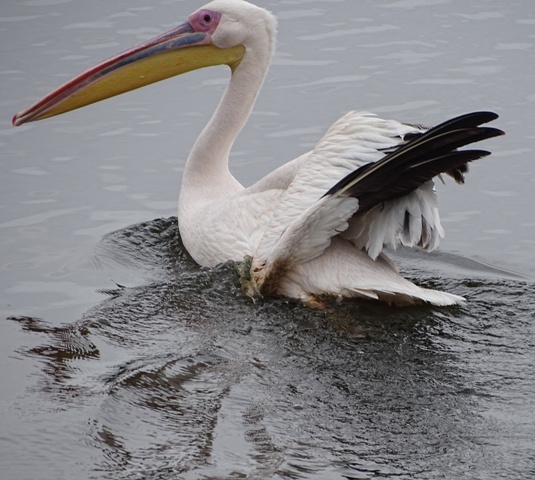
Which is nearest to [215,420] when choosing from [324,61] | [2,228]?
[2,228]

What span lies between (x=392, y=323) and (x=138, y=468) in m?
1.53

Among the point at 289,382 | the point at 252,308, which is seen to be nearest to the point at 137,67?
the point at 252,308

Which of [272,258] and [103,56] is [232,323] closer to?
[272,258]

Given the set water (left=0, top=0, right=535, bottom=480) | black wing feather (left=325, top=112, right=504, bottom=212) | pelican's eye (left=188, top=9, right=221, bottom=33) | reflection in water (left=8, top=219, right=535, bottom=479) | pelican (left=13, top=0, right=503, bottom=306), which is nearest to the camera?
reflection in water (left=8, top=219, right=535, bottom=479)

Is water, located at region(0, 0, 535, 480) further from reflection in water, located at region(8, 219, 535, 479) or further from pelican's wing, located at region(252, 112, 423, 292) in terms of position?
pelican's wing, located at region(252, 112, 423, 292)

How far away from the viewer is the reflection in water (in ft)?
10.2

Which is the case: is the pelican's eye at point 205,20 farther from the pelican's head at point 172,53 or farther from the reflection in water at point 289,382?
the reflection in water at point 289,382

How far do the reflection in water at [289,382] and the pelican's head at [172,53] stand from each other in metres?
1.14

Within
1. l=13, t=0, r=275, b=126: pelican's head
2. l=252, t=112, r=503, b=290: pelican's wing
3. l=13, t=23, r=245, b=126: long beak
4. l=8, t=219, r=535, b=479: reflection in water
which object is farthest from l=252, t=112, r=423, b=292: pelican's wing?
l=13, t=23, r=245, b=126: long beak

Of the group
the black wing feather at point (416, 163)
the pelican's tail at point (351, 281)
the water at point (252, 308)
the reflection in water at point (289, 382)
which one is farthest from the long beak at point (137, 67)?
the black wing feather at point (416, 163)

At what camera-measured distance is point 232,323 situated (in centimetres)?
432

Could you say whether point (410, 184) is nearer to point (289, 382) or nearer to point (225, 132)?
point (289, 382)

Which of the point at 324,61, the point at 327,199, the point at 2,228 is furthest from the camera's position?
the point at 324,61

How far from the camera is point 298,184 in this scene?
452 cm
